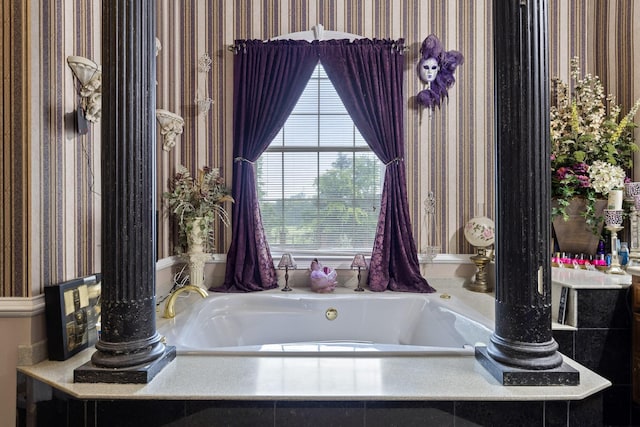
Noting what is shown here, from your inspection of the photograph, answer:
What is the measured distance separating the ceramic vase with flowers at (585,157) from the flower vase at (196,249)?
2.53 meters

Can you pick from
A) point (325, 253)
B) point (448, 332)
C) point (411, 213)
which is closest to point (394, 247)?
point (411, 213)

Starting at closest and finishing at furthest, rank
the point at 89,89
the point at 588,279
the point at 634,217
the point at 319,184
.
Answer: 1. the point at 89,89
2. the point at 588,279
3. the point at 634,217
4. the point at 319,184

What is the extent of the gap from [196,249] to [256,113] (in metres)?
1.12

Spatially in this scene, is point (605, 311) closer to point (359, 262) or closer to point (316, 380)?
point (359, 262)

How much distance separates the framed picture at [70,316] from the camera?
4.95 ft

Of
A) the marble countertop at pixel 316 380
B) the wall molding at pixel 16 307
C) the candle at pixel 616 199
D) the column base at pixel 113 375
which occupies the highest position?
the candle at pixel 616 199

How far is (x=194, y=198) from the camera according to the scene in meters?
2.77

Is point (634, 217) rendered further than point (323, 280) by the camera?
No

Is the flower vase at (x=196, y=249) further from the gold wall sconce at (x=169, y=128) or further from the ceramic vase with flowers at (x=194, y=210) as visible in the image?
the gold wall sconce at (x=169, y=128)

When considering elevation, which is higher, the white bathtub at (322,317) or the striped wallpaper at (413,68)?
the striped wallpaper at (413,68)

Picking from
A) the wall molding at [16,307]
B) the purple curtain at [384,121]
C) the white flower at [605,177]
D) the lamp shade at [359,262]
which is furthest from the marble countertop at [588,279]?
the wall molding at [16,307]

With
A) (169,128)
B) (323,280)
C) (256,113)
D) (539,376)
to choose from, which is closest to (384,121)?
(256,113)

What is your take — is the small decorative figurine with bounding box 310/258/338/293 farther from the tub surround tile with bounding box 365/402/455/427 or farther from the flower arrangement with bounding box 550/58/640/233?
the flower arrangement with bounding box 550/58/640/233

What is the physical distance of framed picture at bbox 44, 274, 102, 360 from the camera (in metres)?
1.51
